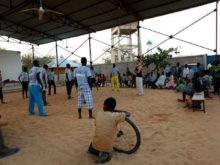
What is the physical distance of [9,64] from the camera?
1670cm

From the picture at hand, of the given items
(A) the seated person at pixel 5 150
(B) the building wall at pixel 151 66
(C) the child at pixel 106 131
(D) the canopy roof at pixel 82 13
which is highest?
(D) the canopy roof at pixel 82 13

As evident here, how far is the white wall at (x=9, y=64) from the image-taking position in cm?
1619

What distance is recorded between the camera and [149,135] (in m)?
3.23

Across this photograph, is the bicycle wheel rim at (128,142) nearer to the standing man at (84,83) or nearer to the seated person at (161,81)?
the standing man at (84,83)

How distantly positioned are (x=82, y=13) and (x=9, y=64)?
426 inches

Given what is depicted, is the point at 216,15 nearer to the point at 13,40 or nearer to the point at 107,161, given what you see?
the point at 107,161

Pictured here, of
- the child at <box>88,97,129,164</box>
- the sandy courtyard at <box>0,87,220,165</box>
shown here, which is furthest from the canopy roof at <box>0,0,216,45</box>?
the child at <box>88,97,129,164</box>

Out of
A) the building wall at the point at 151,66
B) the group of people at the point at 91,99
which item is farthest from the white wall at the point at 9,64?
the group of people at the point at 91,99

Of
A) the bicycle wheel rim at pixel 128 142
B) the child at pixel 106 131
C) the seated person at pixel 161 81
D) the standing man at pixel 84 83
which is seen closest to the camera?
the child at pixel 106 131

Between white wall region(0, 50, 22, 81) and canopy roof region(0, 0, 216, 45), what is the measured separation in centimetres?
296

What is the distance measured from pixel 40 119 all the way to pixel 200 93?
192 inches

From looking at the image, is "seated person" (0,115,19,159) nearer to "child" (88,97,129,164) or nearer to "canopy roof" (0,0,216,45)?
"child" (88,97,129,164)

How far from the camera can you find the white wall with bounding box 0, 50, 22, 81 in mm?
16188

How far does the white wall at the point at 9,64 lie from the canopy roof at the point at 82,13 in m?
2.96
